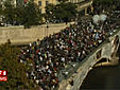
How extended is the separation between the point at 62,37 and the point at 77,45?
3.37m

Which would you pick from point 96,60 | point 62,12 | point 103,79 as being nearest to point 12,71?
point 96,60

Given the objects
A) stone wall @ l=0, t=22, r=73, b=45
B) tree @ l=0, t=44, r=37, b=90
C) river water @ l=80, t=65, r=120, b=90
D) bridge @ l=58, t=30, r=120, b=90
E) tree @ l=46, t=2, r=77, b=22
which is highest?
tree @ l=46, t=2, r=77, b=22

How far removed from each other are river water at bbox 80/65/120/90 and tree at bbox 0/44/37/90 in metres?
19.7

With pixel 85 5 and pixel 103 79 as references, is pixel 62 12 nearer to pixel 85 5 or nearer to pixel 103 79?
pixel 85 5

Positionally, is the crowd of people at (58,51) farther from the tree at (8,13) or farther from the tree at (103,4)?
the tree at (103,4)

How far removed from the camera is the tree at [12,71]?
85.4 ft

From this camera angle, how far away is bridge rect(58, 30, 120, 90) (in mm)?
35119

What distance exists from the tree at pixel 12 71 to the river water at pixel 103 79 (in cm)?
1969

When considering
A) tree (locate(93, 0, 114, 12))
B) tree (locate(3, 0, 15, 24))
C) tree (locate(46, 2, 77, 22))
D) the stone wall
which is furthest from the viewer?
tree (locate(93, 0, 114, 12))

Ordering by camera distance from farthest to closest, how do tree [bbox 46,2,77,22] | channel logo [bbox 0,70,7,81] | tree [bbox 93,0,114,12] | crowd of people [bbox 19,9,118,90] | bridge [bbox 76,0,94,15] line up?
tree [bbox 93,0,114,12] < bridge [bbox 76,0,94,15] < tree [bbox 46,2,77,22] < crowd of people [bbox 19,9,118,90] < channel logo [bbox 0,70,7,81]

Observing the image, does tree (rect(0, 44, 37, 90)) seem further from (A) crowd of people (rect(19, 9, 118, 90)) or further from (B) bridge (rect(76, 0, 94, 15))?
(B) bridge (rect(76, 0, 94, 15))

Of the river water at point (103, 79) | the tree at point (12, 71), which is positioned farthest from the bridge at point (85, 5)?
the tree at point (12, 71)

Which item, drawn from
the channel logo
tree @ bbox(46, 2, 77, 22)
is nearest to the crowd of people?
the channel logo

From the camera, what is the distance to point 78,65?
125 ft
